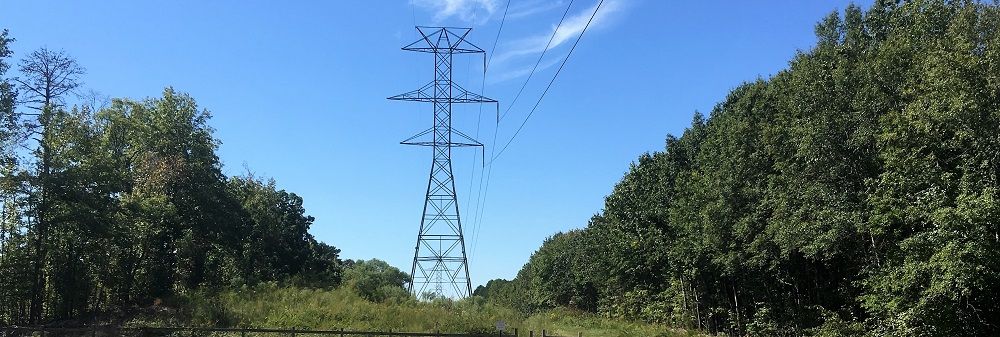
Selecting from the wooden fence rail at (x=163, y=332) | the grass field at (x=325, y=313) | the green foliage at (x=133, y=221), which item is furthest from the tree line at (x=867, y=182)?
the green foliage at (x=133, y=221)

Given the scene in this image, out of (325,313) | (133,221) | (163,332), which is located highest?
(133,221)

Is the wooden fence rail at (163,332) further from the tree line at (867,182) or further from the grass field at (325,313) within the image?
the tree line at (867,182)

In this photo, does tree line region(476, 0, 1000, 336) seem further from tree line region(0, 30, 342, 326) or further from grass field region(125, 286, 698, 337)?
tree line region(0, 30, 342, 326)

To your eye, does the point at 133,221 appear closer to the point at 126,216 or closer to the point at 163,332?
the point at 126,216

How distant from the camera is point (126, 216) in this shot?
36844 millimetres

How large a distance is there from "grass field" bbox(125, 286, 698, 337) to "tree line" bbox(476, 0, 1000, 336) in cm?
830

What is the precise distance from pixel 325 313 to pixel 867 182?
26724 millimetres

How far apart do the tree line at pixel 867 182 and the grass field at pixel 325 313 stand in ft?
27.2

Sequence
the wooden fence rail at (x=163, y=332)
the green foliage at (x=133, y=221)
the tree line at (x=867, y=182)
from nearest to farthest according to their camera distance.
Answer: the tree line at (x=867, y=182) → the wooden fence rail at (x=163, y=332) → the green foliage at (x=133, y=221)

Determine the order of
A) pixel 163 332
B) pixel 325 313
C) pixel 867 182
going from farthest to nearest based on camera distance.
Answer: pixel 325 313 < pixel 163 332 < pixel 867 182

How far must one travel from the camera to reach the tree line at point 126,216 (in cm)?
3109

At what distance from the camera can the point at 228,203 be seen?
4784 centimetres

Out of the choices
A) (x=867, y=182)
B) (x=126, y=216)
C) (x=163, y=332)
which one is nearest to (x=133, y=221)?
(x=126, y=216)

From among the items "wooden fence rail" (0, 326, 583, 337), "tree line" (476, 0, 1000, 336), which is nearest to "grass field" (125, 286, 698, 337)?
"wooden fence rail" (0, 326, 583, 337)
